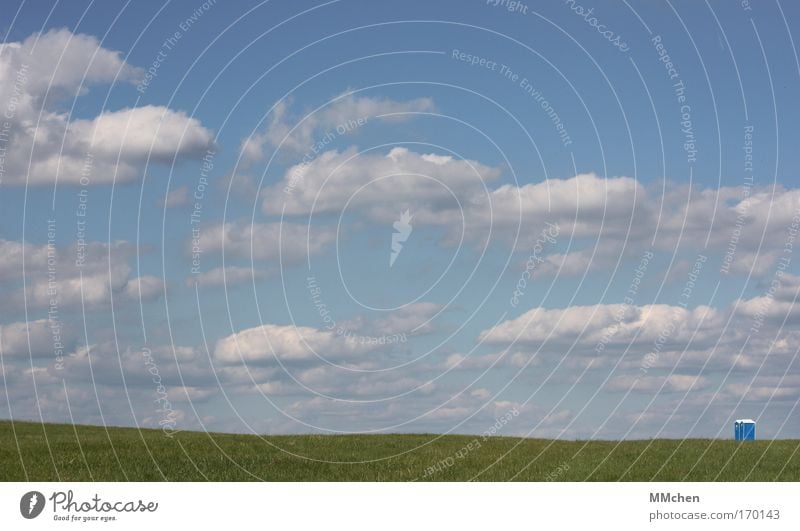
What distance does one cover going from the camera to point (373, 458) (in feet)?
111

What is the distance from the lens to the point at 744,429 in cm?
3847

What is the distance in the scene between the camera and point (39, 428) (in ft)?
136

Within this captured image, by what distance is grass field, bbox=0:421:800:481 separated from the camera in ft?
101

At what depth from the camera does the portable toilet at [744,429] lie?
38.1 meters

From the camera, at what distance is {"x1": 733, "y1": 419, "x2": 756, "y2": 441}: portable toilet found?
3809 cm

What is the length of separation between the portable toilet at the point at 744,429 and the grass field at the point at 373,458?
400 mm

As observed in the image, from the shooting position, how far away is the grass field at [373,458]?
30734 mm

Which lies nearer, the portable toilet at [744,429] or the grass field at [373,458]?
the grass field at [373,458]

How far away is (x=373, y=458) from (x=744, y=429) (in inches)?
555

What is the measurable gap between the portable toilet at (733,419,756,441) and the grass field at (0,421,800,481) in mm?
400

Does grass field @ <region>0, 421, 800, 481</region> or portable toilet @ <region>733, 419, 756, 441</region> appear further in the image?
portable toilet @ <region>733, 419, 756, 441</region>
